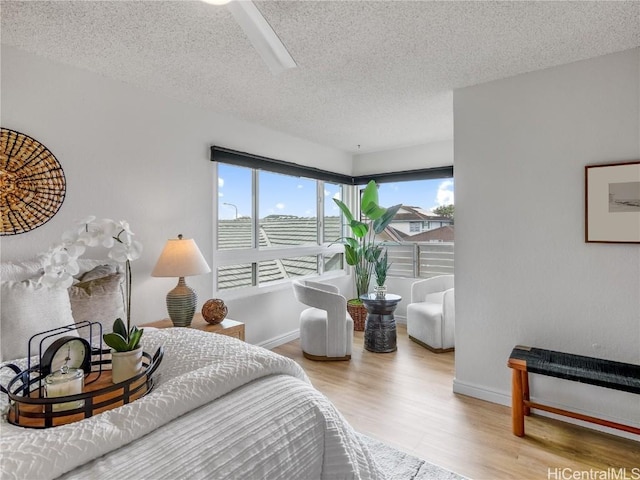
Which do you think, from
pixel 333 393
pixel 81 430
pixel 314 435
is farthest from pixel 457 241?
pixel 81 430

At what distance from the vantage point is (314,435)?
115 cm

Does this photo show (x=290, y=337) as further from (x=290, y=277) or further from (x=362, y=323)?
(x=362, y=323)

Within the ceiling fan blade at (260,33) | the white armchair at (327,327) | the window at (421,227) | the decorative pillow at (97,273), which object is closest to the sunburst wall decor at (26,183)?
the decorative pillow at (97,273)

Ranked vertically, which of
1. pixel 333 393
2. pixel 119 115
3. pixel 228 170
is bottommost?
pixel 333 393

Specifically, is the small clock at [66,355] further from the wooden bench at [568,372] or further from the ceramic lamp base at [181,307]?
the wooden bench at [568,372]

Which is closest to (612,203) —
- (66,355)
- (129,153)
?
(66,355)

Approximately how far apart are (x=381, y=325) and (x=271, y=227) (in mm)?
1613

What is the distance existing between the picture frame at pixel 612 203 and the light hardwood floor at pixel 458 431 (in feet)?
4.07

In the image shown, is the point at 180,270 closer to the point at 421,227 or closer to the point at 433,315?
the point at 433,315

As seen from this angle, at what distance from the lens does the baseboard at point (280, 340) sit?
12.1 feet

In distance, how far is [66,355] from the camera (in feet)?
3.77

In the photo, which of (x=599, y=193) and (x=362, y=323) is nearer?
(x=599, y=193)

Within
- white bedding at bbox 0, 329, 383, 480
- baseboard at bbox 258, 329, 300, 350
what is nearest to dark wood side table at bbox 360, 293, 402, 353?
baseboard at bbox 258, 329, 300, 350

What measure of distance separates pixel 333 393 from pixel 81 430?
83.5 inches
